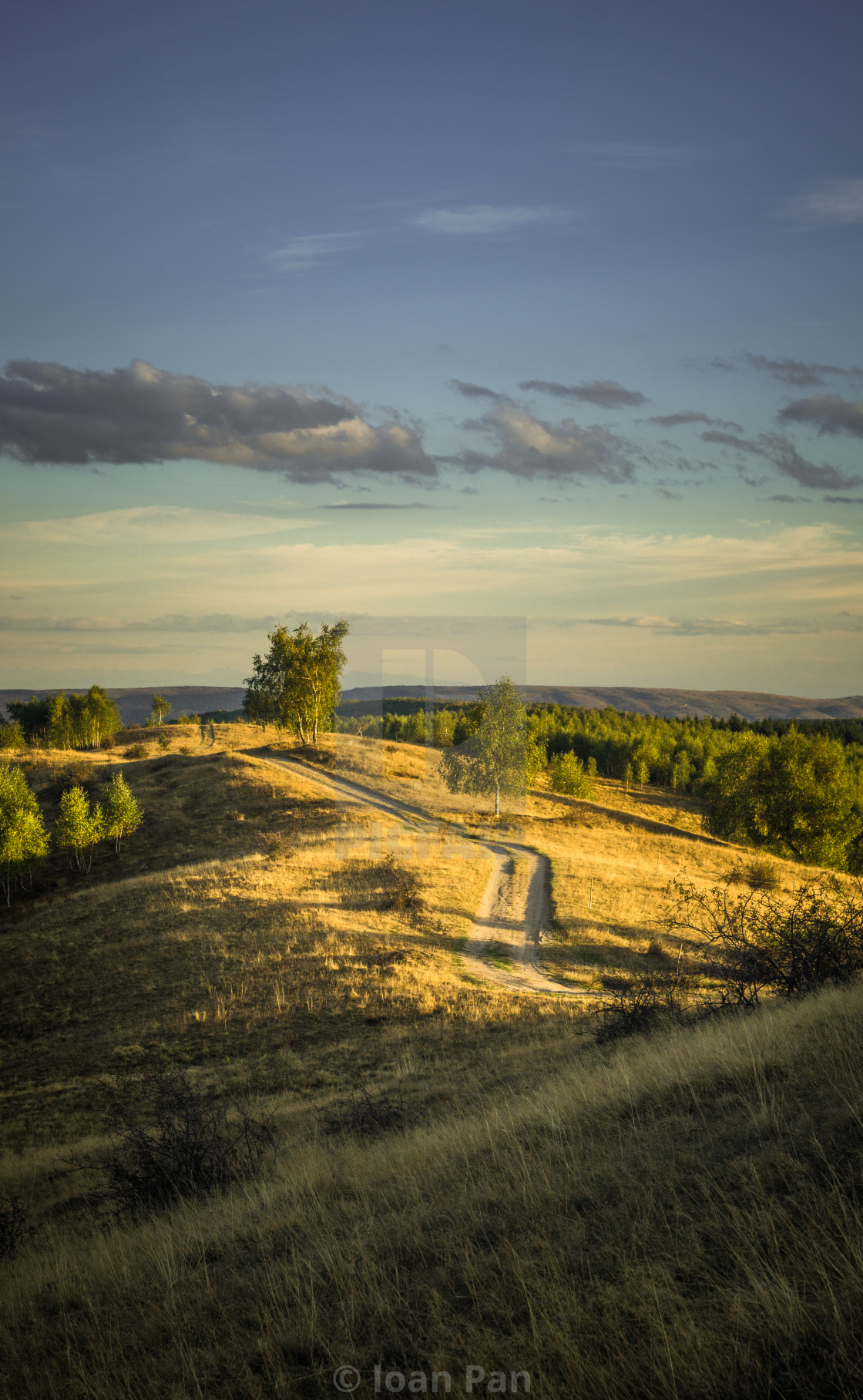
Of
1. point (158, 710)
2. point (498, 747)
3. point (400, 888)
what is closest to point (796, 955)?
point (400, 888)

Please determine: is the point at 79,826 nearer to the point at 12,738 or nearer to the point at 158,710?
the point at 12,738

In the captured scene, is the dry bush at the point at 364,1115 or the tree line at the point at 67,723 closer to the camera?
the dry bush at the point at 364,1115

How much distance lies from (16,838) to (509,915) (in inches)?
1319

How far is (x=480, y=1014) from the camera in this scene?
1755 cm

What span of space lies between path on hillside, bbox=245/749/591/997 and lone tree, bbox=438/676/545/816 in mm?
5978

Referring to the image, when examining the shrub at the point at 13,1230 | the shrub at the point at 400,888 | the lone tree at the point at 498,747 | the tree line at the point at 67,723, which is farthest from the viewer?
the tree line at the point at 67,723

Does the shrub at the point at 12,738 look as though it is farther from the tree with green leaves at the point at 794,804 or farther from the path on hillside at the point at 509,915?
the tree with green leaves at the point at 794,804

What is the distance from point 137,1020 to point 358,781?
Result: 40.5m

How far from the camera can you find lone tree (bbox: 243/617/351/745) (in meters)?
68.9

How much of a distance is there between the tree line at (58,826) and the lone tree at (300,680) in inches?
771

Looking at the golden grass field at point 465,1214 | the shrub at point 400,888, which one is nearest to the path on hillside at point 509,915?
the shrub at point 400,888

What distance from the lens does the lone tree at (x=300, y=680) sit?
68.9 metres

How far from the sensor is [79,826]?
4812cm

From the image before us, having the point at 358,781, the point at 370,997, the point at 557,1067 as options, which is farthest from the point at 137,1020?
the point at 358,781
